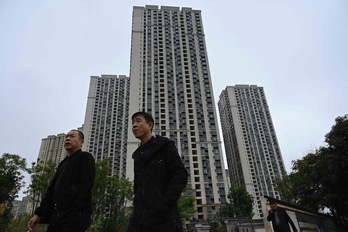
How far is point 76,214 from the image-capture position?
2297 millimetres

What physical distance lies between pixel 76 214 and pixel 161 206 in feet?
3.07

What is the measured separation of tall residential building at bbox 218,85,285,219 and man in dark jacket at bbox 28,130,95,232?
68145 millimetres

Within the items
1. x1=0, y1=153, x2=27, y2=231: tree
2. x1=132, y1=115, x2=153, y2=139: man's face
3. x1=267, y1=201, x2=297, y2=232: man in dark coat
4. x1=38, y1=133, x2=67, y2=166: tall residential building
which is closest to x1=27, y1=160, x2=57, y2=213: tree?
x1=0, y1=153, x2=27, y2=231: tree

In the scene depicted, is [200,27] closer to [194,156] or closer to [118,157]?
[194,156]

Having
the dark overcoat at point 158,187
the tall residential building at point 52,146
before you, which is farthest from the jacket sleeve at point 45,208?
the tall residential building at point 52,146

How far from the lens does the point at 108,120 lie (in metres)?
66.4

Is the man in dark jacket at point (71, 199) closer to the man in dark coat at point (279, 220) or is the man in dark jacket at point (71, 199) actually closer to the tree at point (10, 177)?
the man in dark coat at point (279, 220)

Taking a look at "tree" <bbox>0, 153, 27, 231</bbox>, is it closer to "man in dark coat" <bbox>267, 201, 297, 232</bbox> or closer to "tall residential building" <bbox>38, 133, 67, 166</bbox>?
"man in dark coat" <bbox>267, 201, 297, 232</bbox>

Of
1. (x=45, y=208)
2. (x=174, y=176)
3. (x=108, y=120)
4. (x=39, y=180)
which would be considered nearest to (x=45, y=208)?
(x=45, y=208)

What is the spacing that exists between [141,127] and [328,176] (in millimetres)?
20056

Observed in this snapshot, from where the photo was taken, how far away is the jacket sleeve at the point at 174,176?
2018mm

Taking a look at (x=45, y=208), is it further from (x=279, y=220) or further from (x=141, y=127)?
(x=279, y=220)

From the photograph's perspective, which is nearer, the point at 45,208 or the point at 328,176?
the point at 45,208

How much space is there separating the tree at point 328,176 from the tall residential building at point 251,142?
47.1m
